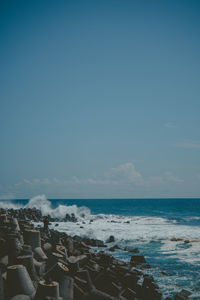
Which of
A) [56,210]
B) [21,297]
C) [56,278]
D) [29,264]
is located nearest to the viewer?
[21,297]

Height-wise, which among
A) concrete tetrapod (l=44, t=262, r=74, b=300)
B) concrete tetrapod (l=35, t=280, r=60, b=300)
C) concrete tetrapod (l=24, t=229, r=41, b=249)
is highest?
concrete tetrapod (l=24, t=229, r=41, b=249)

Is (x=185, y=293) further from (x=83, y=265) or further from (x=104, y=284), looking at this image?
(x=83, y=265)

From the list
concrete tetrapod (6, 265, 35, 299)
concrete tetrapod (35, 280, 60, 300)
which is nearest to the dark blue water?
concrete tetrapod (6, 265, 35, 299)

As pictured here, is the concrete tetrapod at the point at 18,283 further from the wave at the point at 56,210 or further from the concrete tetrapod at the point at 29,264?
the wave at the point at 56,210

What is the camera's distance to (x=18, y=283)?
6387 mm

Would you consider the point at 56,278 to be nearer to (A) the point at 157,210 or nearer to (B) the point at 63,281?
(B) the point at 63,281

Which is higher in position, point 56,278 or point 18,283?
point 18,283

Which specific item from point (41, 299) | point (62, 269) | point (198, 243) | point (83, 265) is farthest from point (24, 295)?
point (198, 243)

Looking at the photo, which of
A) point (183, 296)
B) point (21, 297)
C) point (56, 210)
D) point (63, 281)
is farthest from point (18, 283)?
point (56, 210)

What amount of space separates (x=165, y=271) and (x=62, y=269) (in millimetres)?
6162

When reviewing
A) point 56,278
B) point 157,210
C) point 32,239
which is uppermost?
point 32,239

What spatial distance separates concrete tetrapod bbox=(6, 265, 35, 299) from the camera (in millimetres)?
6324

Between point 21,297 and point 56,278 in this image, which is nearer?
point 21,297

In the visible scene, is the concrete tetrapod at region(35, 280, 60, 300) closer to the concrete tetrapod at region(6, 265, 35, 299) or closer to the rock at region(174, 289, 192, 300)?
the concrete tetrapod at region(6, 265, 35, 299)
